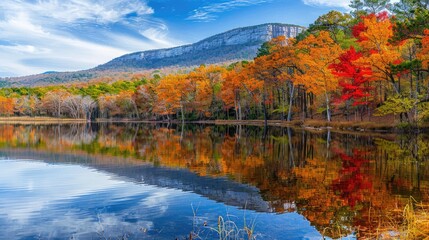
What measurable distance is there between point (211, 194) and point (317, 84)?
3811 centimetres

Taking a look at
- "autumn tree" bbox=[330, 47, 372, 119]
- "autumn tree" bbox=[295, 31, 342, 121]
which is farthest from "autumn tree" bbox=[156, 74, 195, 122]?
"autumn tree" bbox=[330, 47, 372, 119]

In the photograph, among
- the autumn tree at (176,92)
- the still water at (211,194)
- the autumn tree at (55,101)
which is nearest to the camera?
the still water at (211,194)

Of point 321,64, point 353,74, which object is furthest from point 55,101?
point 353,74

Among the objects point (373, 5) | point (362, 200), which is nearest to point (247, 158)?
point (362, 200)

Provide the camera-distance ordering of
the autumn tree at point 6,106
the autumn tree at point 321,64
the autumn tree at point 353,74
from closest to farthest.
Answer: the autumn tree at point 353,74 → the autumn tree at point 321,64 → the autumn tree at point 6,106

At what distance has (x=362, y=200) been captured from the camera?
11250mm

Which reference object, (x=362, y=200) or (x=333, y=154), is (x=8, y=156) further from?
(x=362, y=200)

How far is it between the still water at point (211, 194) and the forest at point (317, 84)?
12.9 meters

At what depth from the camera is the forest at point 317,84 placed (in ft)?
110

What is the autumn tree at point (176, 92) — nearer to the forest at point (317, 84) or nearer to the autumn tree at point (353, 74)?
the forest at point (317, 84)

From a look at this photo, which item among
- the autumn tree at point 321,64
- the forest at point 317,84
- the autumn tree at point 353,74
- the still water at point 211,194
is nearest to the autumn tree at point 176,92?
the forest at point 317,84

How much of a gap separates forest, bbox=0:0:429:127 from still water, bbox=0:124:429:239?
12878mm

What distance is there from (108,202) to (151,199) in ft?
4.35

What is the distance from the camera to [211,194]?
42.1 feet
